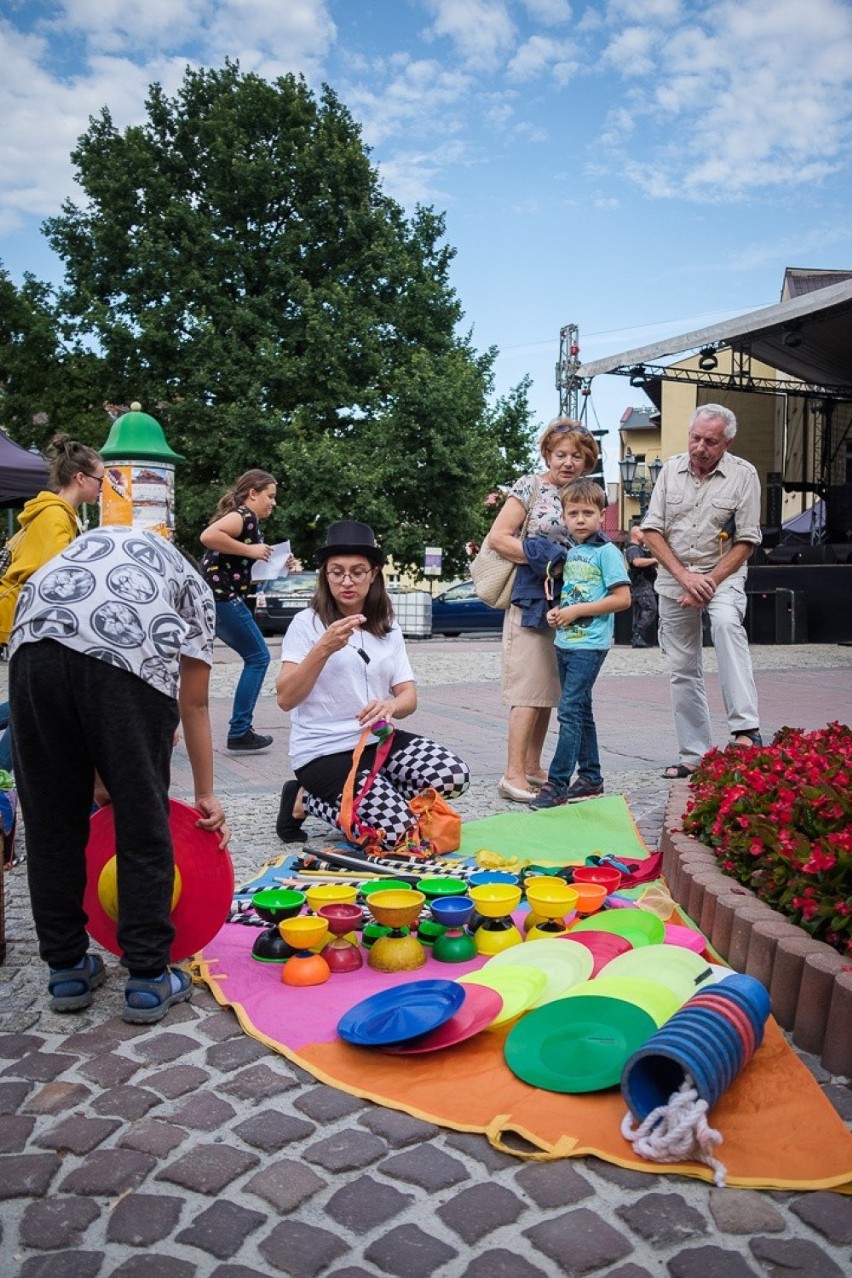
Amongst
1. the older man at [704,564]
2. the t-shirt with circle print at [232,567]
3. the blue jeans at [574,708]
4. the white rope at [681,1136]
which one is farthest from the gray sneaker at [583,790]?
the white rope at [681,1136]

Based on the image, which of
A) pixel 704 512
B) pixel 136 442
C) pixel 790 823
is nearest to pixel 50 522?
pixel 136 442

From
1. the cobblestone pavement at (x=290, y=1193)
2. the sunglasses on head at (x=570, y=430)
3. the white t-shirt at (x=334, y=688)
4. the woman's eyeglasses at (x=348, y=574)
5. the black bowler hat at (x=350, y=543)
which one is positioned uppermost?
the sunglasses on head at (x=570, y=430)

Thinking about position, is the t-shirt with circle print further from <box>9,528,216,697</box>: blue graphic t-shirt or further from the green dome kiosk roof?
<box>9,528,216,697</box>: blue graphic t-shirt

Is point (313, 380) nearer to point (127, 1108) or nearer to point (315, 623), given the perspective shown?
point (315, 623)

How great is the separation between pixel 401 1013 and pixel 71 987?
94 centimetres

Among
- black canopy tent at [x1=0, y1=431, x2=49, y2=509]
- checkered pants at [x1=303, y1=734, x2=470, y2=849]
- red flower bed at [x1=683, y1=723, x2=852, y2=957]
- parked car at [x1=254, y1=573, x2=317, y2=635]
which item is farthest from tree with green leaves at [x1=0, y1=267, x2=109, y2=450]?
red flower bed at [x1=683, y1=723, x2=852, y2=957]

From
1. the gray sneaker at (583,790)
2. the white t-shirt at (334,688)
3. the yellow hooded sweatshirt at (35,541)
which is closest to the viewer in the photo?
the white t-shirt at (334,688)

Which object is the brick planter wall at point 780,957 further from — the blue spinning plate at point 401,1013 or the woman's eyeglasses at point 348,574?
the woman's eyeglasses at point 348,574

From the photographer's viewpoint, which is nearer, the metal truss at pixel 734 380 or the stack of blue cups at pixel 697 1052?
the stack of blue cups at pixel 697 1052

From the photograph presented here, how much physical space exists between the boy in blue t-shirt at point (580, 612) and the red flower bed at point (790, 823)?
116cm

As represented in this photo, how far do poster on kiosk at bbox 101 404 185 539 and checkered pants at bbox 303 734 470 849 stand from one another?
1759 millimetres

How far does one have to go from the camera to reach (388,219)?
26797 millimetres

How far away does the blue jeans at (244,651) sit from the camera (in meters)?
7.11

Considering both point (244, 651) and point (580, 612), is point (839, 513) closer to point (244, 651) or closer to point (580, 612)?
point (244, 651)
